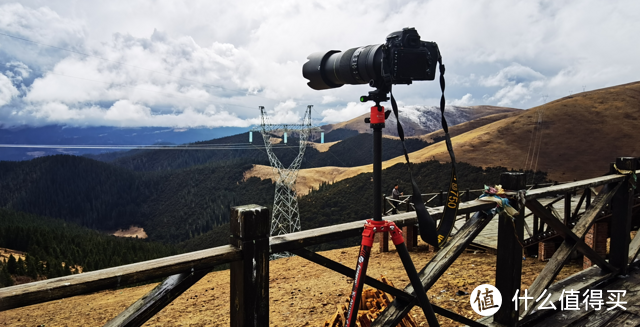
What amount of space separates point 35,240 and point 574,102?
5157 cm

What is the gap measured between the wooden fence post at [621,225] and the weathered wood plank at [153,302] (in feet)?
14.3

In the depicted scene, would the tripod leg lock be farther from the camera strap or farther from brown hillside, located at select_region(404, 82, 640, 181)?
brown hillside, located at select_region(404, 82, 640, 181)

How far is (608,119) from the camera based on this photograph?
3388cm

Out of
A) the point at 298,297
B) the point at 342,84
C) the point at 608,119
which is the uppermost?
the point at 608,119

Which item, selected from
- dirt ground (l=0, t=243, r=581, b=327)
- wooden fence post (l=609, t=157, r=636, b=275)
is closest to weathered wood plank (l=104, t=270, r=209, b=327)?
dirt ground (l=0, t=243, r=581, b=327)

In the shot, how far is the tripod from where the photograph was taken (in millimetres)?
1809

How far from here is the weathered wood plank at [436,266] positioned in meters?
2.09

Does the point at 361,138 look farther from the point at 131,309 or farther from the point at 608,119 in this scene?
the point at 131,309

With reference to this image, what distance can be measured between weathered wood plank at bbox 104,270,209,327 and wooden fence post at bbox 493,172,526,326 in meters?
2.14

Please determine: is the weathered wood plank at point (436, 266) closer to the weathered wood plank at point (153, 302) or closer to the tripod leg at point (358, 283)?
the tripod leg at point (358, 283)

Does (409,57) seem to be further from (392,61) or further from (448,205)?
(448,205)

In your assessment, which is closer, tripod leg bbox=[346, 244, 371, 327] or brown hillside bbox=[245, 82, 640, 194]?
tripod leg bbox=[346, 244, 371, 327]

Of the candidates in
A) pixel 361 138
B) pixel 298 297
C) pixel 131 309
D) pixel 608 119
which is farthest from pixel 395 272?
pixel 361 138

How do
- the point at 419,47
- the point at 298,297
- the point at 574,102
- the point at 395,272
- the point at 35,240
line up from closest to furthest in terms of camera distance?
1. the point at 419,47
2. the point at 298,297
3. the point at 395,272
4. the point at 35,240
5. the point at 574,102
